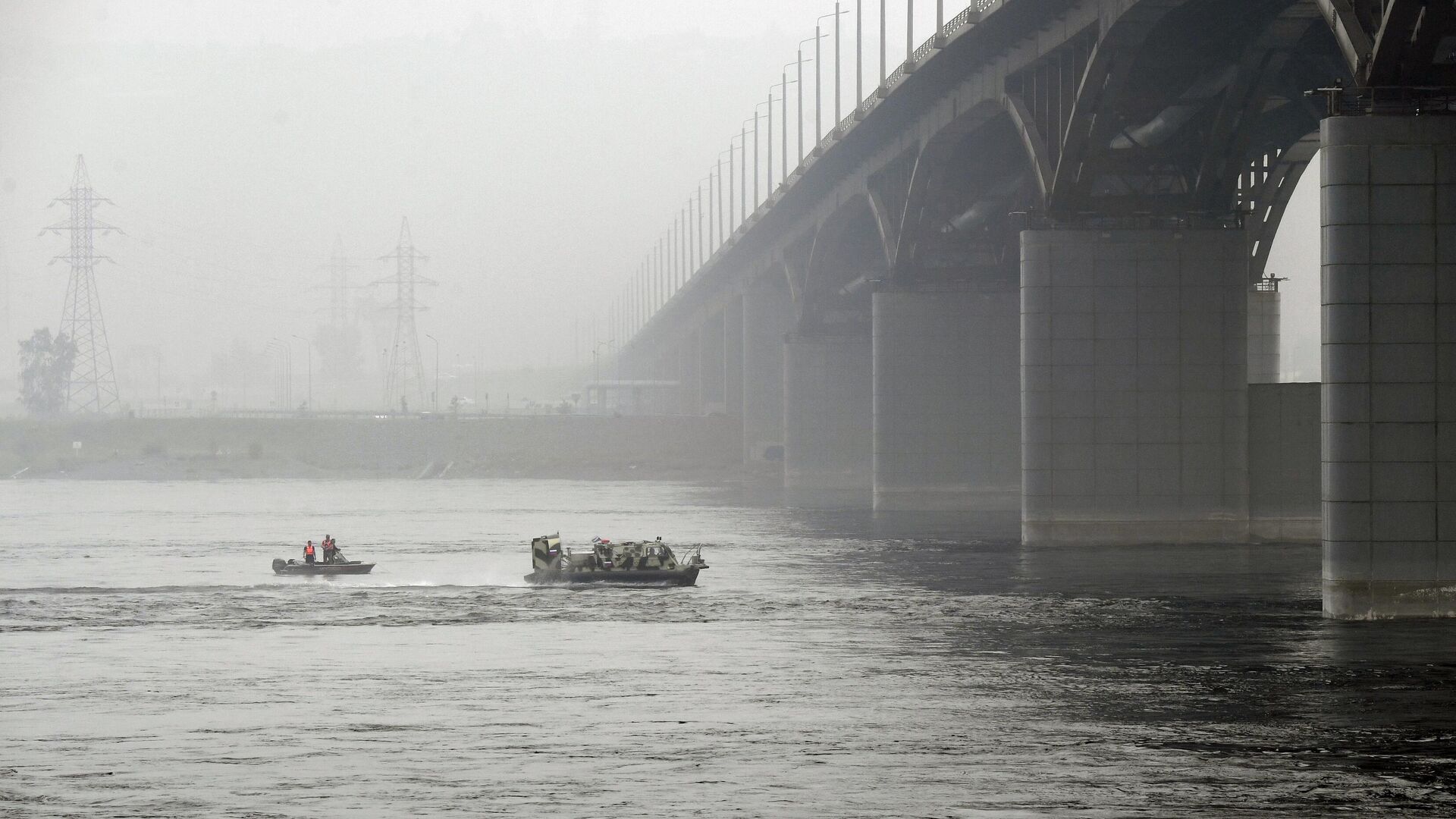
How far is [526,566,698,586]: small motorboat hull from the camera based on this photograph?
5650cm

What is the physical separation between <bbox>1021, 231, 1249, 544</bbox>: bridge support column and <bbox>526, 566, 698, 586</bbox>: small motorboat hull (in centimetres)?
1476

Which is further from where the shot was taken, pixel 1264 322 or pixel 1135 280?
pixel 1264 322

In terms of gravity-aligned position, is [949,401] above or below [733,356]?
below

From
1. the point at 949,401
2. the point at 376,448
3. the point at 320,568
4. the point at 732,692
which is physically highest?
the point at 949,401

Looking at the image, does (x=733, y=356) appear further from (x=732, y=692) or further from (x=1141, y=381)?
(x=732, y=692)

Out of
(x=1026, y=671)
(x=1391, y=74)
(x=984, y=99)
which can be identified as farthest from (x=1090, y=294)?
(x=1026, y=671)

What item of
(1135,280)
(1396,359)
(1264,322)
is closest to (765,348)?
(1264,322)

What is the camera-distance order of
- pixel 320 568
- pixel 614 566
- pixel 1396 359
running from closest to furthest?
pixel 1396 359
pixel 614 566
pixel 320 568

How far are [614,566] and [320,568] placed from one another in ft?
31.1

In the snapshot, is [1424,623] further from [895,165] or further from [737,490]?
[737,490]

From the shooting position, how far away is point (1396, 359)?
130 ft

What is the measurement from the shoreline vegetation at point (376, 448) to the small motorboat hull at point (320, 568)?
343 ft

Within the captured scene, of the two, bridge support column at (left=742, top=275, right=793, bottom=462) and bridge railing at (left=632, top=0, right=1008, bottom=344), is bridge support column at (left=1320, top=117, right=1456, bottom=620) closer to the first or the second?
bridge railing at (left=632, top=0, right=1008, bottom=344)

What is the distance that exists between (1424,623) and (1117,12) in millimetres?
22287
